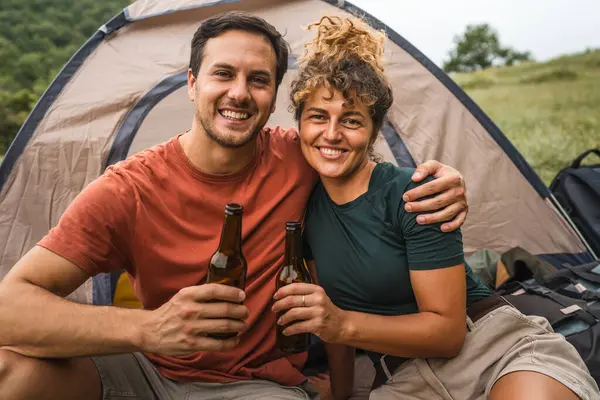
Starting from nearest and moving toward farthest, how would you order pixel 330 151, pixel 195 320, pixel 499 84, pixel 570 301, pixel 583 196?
1. pixel 195 320
2. pixel 330 151
3. pixel 570 301
4. pixel 583 196
5. pixel 499 84

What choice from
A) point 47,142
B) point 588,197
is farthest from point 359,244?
point 588,197

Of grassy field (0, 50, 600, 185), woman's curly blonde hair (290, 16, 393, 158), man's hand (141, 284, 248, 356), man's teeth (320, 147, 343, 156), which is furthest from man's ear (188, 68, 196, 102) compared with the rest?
grassy field (0, 50, 600, 185)

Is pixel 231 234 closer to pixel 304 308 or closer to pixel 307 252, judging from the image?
pixel 304 308

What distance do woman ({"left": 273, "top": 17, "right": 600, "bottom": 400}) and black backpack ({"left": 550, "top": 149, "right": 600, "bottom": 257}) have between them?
1.77m

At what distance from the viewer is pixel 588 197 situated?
3.39 metres

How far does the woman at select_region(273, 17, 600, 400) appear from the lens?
5.04 ft

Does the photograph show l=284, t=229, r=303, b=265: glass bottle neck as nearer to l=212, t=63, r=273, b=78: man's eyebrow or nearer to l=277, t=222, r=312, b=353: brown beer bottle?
l=277, t=222, r=312, b=353: brown beer bottle

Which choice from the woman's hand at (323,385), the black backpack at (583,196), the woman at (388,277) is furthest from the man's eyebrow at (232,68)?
the black backpack at (583,196)

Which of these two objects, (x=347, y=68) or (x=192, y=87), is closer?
(x=347, y=68)

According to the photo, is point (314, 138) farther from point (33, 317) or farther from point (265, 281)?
point (33, 317)

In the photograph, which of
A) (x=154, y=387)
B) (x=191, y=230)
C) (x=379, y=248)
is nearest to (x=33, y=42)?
(x=191, y=230)

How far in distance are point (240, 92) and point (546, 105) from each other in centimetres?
853

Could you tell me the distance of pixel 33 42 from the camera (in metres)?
12.9

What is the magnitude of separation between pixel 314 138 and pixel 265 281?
518mm
